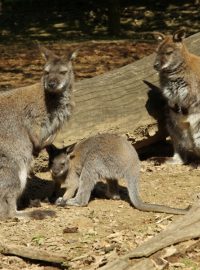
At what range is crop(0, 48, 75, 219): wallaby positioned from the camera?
23.1 ft

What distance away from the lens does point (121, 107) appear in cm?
880

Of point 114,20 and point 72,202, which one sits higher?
point 72,202

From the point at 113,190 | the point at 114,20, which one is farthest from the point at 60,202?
the point at 114,20

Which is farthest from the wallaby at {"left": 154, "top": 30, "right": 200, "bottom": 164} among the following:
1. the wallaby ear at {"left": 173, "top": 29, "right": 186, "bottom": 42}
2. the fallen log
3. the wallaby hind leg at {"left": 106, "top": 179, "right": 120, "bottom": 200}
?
the wallaby hind leg at {"left": 106, "top": 179, "right": 120, "bottom": 200}

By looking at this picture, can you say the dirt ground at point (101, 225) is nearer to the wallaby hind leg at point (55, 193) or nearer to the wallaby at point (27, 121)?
the wallaby hind leg at point (55, 193)

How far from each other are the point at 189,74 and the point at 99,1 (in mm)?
12725

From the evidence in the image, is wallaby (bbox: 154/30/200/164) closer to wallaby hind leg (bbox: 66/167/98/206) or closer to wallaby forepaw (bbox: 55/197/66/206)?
wallaby hind leg (bbox: 66/167/98/206)

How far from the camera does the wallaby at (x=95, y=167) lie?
24.4ft

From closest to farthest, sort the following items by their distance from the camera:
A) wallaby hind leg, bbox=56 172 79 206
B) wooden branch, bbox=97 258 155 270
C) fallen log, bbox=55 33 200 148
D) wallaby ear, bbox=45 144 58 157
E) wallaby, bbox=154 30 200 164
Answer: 1. wooden branch, bbox=97 258 155 270
2. wallaby hind leg, bbox=56 172 79 206
3. wallaby ear, bbox=45 144 58 157
4. fallen log, bbox=55 33 200 148
5. wallaby, bbox=154 30 200 164

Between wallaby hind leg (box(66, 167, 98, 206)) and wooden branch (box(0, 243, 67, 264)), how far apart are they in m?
1.36

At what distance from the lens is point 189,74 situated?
9.08 m

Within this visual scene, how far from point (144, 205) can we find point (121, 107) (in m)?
1.95

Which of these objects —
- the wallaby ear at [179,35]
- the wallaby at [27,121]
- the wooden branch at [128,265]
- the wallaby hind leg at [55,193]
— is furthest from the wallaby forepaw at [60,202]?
the wallaby ear at [179,35]

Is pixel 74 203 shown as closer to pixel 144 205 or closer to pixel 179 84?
pixel 144 205
